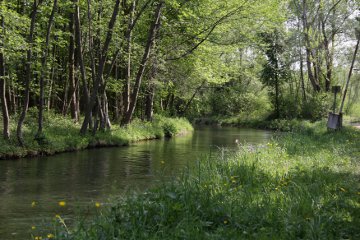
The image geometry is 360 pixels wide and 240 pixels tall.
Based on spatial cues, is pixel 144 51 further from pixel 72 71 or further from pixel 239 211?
pixel 239 211

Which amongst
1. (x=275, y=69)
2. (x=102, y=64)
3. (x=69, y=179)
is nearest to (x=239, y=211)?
(x=69, y=179)

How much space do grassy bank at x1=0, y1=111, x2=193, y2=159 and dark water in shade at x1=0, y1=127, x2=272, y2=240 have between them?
70 centimetres

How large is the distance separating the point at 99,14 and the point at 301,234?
20.6 metres

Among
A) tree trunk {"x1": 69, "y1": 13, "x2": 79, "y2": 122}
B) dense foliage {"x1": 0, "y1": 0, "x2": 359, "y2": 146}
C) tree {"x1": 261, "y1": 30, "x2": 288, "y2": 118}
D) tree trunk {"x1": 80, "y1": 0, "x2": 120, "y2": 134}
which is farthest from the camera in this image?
tree {"x1": 261, "y1": 30, "x2": 288, "y2": 118}

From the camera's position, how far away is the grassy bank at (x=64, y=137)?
57.4 ft

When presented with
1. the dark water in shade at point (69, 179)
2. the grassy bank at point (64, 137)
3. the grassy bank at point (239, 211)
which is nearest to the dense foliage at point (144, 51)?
the grassy bank at point (64, 137)

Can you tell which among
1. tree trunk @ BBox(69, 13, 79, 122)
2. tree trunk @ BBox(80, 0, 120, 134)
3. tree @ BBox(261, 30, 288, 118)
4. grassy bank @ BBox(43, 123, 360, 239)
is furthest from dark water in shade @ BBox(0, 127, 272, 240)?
tree @ BBox(261, 30, 288, 118)

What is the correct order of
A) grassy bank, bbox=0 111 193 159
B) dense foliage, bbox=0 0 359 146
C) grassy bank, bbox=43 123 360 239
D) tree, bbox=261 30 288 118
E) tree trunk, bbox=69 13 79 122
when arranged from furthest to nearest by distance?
tree, bbox=261 30 288 118, tree trunk, bbox=69 13 79 122, dense foliage, bbox=0 0 359 146, grassy bank, bbox=0 111 193 159, grassy bank, bbox=43 123 360 239

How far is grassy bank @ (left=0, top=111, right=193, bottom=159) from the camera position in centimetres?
1748

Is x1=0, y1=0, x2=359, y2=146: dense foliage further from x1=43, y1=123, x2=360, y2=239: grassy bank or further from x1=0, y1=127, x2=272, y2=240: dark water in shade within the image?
x1=43, y1=123, x2=360, y2=239: grassy bank

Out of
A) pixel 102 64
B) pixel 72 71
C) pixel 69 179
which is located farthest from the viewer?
pixel 72 71

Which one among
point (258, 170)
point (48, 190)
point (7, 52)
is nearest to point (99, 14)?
point (7, 52)

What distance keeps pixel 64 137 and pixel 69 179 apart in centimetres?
793

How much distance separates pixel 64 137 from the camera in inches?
813
